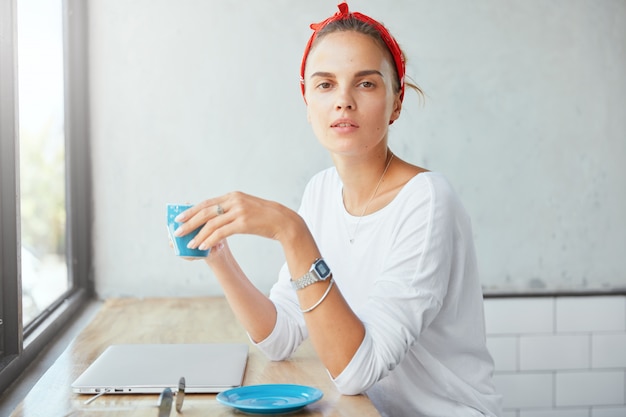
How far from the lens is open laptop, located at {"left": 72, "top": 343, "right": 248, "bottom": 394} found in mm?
1313

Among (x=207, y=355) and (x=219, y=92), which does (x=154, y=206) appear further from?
(x=207, y=355)

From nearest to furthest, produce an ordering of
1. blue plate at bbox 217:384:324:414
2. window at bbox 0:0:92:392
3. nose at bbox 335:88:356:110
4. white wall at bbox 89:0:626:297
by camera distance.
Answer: blue plate at bbox 217:384:324:414 → nose at bbox 335:88:356:110 → window at bbox 0:0:92:392 → white wall at bbox 89:0:626:297

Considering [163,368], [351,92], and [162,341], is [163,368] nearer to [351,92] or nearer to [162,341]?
[162,341]

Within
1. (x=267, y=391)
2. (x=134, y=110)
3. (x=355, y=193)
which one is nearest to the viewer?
(x=267, y=391)

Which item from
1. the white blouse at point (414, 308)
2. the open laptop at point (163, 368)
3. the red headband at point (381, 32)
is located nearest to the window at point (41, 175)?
the open laptop at point (163, 368)

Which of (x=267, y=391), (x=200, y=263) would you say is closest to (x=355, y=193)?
(x=267, y=391)

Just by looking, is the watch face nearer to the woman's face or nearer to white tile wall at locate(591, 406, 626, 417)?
the woman's face

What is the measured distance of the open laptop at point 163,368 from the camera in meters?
1.31

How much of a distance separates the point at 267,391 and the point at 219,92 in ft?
4.74

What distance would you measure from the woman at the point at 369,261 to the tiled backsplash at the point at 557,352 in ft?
3.82

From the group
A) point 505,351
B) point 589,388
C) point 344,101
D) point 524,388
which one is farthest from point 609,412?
point 344,101

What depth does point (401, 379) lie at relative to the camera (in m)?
1.49

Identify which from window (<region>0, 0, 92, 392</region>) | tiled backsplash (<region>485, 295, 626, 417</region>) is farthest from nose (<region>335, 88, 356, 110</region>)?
tiled backsplash (<region>485, 295, 626, 417</region>)

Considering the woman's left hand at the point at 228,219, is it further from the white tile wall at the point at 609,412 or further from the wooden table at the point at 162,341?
the white tile wall at the point at 609,412
